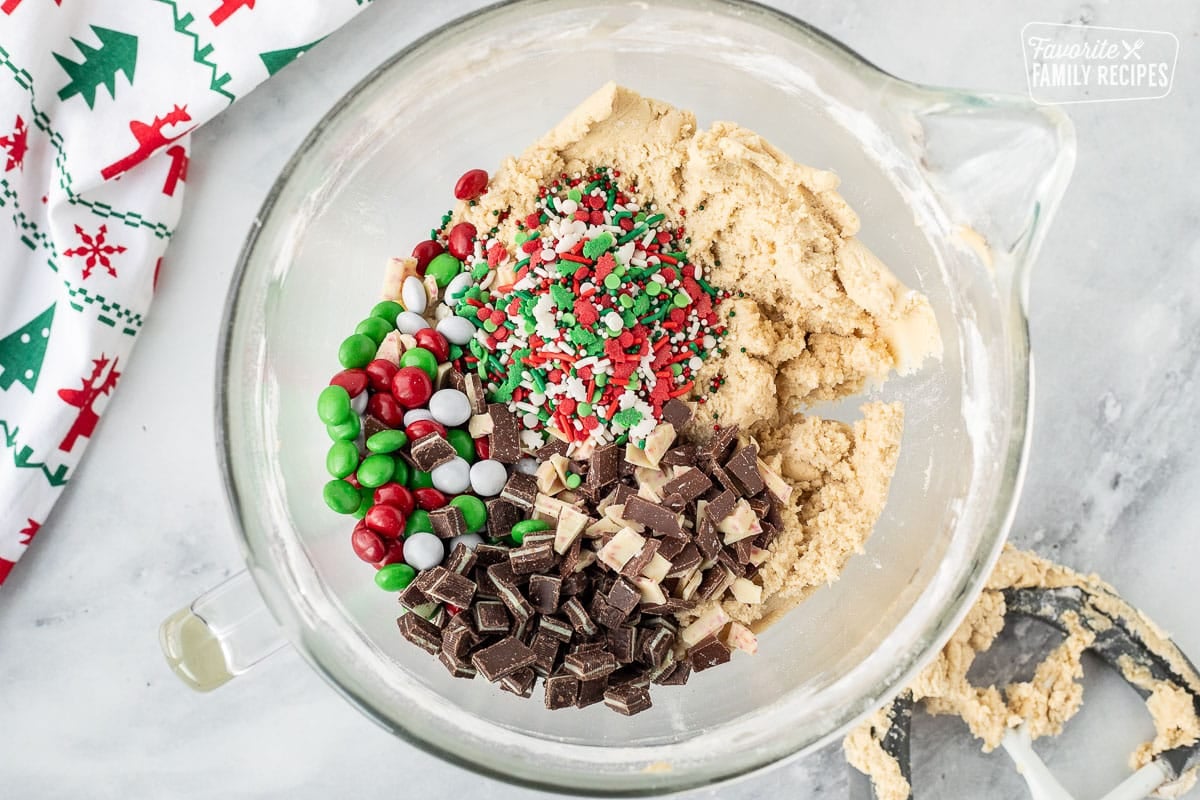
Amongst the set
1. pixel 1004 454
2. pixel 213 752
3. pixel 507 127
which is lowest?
pixel 213 752

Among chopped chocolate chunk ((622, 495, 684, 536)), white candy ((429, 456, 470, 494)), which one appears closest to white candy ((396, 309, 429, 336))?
white candy ((429, 456, 470, 494))

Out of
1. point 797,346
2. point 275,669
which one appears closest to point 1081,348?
point 797,346

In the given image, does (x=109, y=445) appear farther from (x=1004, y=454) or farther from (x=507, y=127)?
(x=1004, y=454)

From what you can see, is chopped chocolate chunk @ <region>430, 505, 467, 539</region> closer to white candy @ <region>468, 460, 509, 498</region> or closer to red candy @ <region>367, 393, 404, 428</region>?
white candy @ <region>468, 460, 509, 498</region>

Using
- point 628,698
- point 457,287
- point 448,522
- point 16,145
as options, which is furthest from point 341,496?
point 16,145

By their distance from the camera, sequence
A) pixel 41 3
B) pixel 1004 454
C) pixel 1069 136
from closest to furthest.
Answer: pixel 1069 136 → pixel 1004 454 → pixel 41 3
